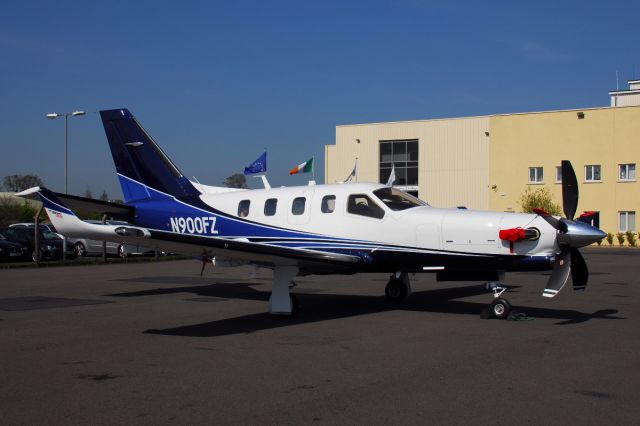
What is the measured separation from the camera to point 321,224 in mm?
13172

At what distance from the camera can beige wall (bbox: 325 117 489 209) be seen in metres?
54.5

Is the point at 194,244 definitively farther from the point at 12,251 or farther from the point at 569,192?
the point at 12,251

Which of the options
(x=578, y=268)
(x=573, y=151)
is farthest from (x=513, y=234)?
(x=573, y=151)

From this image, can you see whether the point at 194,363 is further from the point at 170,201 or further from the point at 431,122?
the point at 431,122

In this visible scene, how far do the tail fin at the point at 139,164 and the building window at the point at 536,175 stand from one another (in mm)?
40900

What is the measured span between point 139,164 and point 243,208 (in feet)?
10.8

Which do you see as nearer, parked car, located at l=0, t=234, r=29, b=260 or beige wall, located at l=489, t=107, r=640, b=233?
parked car, located at l=0, t=234, r=29, b=260

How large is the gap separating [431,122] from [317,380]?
5034 cm

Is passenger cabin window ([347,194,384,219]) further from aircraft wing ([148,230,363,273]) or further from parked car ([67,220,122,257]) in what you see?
A: parked car ([67,220,122,257])

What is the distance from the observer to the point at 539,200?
161 feet

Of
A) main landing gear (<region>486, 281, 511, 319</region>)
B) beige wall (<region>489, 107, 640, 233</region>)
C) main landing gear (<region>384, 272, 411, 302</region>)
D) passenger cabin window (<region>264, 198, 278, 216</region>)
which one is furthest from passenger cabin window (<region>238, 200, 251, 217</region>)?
beige wall (<region>489, 107, 640, 233</region>)

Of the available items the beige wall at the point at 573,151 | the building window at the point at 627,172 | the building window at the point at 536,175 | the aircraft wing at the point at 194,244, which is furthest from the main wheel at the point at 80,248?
the building window at the point at 627,172

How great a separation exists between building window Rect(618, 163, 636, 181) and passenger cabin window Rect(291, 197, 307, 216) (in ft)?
136

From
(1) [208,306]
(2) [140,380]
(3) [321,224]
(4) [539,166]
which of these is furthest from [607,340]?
(4) [539,166]
